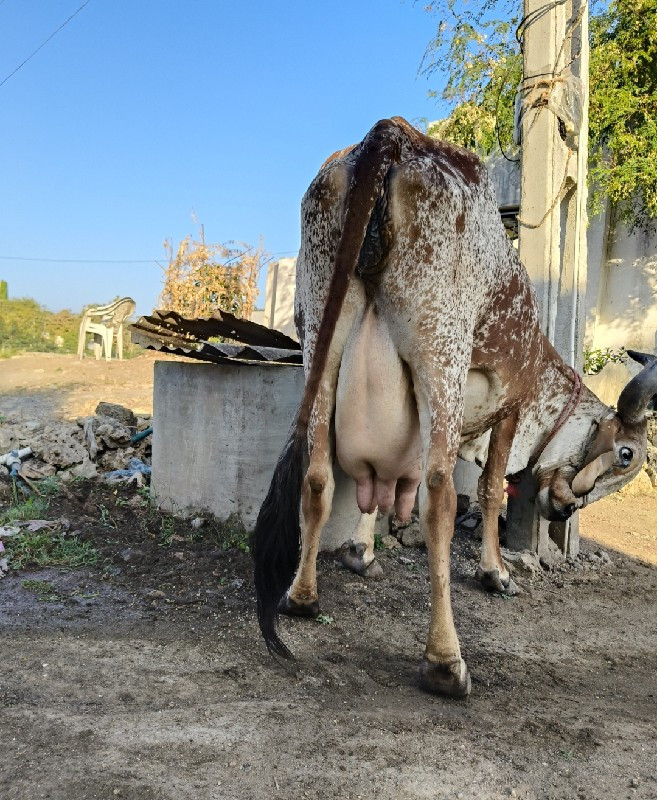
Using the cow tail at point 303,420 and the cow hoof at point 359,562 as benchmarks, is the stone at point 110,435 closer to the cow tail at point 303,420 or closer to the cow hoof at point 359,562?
the cow hoof at point 359,562

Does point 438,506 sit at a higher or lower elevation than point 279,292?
lower

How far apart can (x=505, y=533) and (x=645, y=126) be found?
6971 millimetres

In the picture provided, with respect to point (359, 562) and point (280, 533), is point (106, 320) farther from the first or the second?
point (280, 533)

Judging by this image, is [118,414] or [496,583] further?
[118,414]

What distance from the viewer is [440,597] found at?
305 cm

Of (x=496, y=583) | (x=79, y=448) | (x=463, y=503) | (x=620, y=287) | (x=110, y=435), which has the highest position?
(x=620, y=287)

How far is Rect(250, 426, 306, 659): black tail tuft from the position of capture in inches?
125

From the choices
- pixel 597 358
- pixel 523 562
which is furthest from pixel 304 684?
pixel 597 358

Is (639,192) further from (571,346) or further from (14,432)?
(14,432)

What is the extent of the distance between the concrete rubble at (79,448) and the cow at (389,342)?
289 cm

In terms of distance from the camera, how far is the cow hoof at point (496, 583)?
4.49 meters

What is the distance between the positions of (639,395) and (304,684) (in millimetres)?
2888

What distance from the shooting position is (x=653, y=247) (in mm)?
10750

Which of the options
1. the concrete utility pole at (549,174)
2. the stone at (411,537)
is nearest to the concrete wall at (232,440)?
the stone at (411,537)
